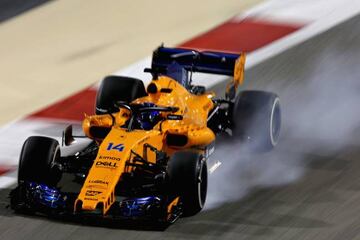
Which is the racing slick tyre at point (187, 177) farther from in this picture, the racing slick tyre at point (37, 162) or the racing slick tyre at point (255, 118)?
the racing slick tyre at point (255, 118)

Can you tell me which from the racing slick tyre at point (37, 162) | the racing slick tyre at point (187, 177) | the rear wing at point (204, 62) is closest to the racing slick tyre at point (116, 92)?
the rear wing at point (204, 62)

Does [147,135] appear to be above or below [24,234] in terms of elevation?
above

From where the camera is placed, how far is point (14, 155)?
42.4ft

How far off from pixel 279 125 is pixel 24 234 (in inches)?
136

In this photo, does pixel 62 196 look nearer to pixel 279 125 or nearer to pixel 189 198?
pixel 189 198

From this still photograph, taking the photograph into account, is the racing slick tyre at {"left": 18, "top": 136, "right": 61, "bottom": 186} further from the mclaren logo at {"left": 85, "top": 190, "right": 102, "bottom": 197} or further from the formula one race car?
the mclaren logo at {"left": 85, "top": 190, "right": 102, "bottom": 197}

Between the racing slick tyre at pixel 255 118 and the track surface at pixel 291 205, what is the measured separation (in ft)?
0.63

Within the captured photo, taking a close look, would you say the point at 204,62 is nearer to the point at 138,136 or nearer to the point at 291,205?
the point at 138,136

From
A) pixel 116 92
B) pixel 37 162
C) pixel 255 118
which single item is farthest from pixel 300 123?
pixel 37 162

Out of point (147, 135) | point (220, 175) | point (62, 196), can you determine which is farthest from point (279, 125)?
point (62, 196)

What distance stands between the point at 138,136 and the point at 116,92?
1.78m

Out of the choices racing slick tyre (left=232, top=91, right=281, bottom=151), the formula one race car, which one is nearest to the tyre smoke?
racing slick tyre (left=232, top=91, right=281, bottom=151)

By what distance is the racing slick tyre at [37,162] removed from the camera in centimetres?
1141

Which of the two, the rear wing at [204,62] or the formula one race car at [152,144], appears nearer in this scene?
the formula one race car at [152,144]
